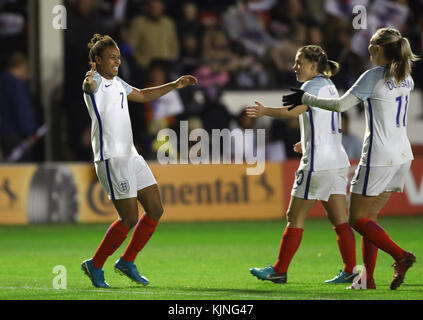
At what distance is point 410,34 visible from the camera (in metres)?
17.8

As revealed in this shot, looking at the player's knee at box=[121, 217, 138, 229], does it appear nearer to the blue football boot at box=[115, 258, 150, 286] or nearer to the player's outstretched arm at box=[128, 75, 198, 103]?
the blue football boot at box=[115, 258, 150, 286]

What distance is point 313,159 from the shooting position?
7996 mm

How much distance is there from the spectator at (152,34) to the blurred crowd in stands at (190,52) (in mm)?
17

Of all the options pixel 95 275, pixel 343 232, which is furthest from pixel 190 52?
pixel 95 275

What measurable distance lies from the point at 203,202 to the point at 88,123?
2.57 meters

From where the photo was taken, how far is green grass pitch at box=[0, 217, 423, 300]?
24.7ft

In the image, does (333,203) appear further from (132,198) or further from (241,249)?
(241,249)

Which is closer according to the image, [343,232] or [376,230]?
[376,230]

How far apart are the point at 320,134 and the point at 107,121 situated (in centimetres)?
173

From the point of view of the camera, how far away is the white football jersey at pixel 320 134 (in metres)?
7.99

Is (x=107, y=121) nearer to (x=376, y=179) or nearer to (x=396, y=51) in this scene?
(x=376, y=179)

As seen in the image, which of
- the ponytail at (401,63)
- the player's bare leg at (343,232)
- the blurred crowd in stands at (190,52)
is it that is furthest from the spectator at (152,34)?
the ponytail at (401,63)

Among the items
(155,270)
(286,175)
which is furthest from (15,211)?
(155,270)

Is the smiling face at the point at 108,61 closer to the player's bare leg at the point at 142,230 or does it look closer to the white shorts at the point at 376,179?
the player's bare leg at the point at 142,230
